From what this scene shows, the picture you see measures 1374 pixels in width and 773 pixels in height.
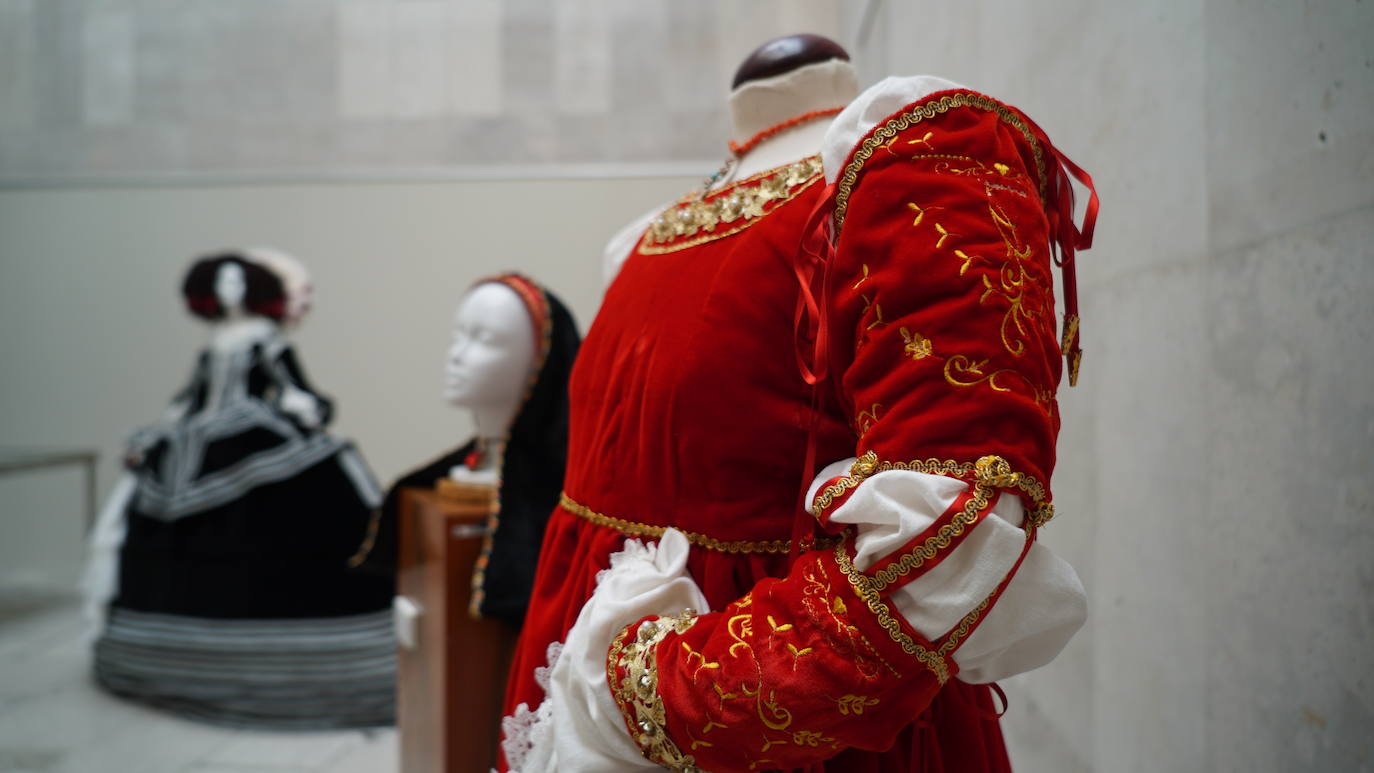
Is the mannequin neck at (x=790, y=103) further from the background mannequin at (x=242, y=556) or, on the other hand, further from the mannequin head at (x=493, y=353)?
the background mannequin at (x=242, y=556)

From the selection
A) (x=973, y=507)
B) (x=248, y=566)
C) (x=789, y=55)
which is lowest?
(x=248, y=566)

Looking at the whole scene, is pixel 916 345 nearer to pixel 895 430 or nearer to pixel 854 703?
pixel 895 430

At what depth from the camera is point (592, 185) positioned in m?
4.57

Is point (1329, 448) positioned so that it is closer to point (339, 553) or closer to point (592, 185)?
point (339, 553)

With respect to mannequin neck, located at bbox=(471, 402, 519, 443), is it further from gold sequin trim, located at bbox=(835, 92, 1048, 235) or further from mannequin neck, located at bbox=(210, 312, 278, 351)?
mannequin neck, located at bbox=(210, 312, 278, 351)

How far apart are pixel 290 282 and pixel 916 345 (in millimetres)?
3436

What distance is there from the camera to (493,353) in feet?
A: 6.64

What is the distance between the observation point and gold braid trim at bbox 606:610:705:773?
27.6 inches

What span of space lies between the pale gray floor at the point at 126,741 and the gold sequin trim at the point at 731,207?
7.67 feet

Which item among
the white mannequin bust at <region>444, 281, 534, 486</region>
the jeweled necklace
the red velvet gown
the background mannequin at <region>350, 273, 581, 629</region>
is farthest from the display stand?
the jeweled necklace

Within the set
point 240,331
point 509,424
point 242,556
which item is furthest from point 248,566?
point 509,424

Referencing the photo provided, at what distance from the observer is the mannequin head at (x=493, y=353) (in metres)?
2.02

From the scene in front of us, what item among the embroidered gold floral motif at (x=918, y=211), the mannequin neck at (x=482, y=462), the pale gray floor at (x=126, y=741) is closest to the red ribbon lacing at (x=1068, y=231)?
the embroidered gold floral motif at (x=918, y=211)

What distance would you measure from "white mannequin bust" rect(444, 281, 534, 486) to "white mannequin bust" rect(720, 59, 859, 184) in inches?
42.4
